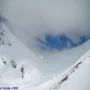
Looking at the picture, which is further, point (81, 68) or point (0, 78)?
point (0, 78)

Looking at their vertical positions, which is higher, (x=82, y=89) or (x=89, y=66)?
(x=89, y=66)

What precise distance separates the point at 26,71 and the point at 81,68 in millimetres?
133989

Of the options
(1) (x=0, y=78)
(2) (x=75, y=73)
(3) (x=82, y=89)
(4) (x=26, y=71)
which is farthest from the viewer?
(4) (x=26, y=71)

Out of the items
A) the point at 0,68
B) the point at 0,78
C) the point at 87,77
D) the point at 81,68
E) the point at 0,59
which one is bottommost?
the point at 87,77

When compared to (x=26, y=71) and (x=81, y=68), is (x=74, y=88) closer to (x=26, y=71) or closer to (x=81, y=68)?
(x=81, y=68)

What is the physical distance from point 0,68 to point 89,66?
12660 centimetres

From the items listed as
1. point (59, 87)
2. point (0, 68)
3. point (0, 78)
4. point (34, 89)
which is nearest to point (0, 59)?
point (0, 68)

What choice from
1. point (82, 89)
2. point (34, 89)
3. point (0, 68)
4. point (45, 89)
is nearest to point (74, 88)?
point (82, 89)

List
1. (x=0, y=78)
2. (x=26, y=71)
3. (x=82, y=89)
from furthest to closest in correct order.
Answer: (x=26, y=71), (x=0, y=78), (x=82, y=89)

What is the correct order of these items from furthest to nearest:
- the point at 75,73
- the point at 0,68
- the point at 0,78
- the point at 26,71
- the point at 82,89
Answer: the point at 26,71, the point at 0,68, the point at 0,78, the point at 75,73, the point at 82,89

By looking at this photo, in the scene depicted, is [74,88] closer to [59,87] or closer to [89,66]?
[59,87]

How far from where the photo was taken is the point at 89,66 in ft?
215

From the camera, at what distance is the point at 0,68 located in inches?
7215

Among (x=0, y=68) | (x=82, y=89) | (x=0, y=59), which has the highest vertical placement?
(x=0, y=59)
